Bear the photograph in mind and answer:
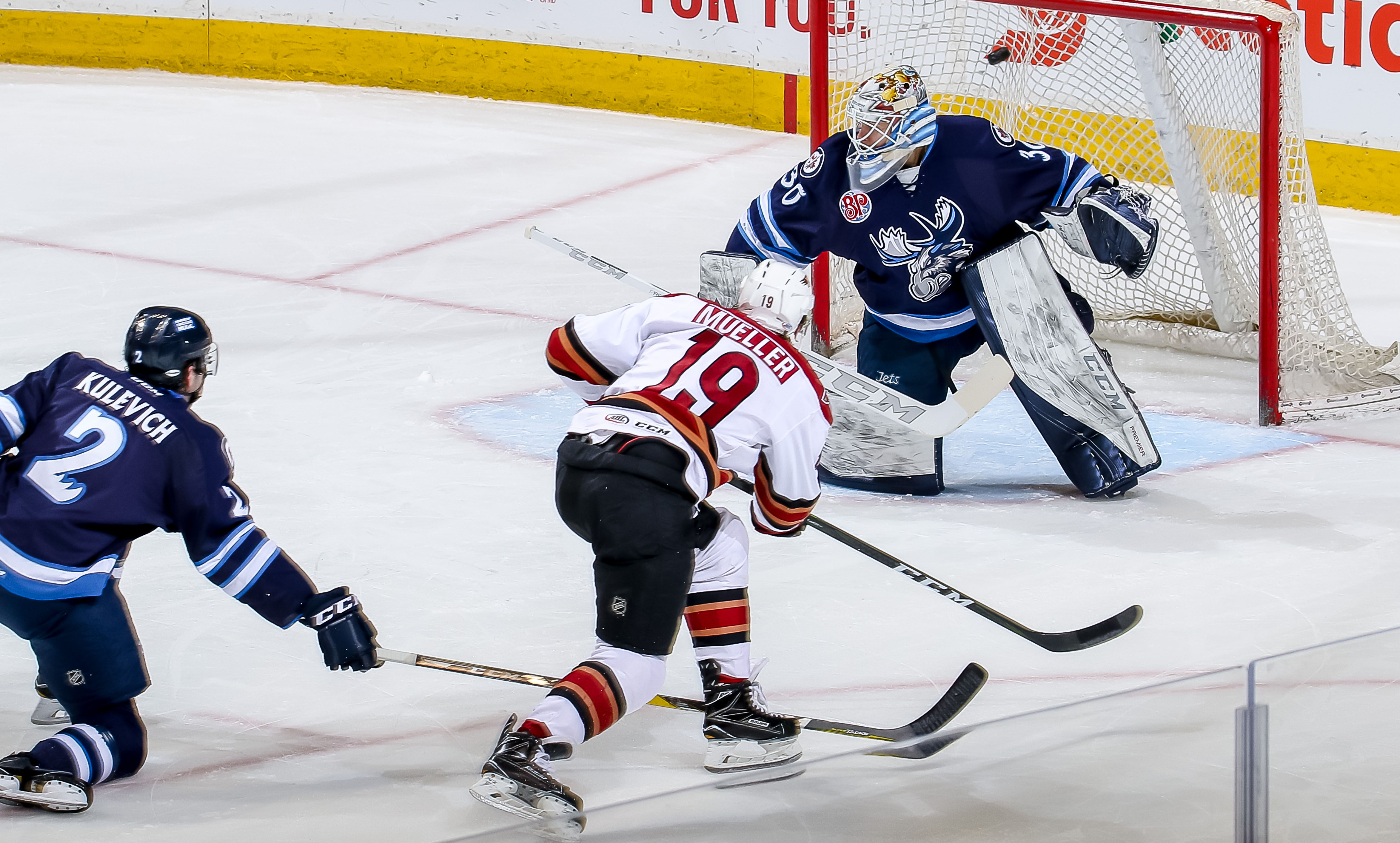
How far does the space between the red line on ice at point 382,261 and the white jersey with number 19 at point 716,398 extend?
2.80 meters

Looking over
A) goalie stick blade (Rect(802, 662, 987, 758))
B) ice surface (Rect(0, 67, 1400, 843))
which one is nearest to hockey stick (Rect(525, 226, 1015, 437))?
ice surface (Rect(0, 67, 1400, 843))

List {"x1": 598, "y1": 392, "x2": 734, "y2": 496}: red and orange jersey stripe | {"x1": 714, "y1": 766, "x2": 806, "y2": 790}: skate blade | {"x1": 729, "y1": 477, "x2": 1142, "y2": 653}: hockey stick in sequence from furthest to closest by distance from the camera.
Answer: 1. {"x1": 729, "y1": 477, "x2": 1142, "y2": 653}: hockey stick
2. {"x1": 598, "y1": 392, "x2": 734, "y2": 496}: red and orange jersey stripe
3. {"x1": 714, "y1": 766, "x2": 806, "y2": 790}: skate blade

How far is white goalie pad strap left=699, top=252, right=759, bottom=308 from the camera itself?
13.4 feet

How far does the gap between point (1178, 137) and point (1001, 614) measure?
7.42ft

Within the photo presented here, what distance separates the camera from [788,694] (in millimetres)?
3043

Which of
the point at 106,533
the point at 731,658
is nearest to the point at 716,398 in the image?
the point at 731,658

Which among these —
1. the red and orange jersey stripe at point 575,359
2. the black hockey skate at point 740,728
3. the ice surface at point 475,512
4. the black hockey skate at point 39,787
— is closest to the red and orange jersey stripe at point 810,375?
the red and orange jersey stripe at point 575,359

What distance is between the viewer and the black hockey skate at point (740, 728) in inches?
107

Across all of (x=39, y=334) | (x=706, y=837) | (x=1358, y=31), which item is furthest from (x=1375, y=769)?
(x=1358, y=31)

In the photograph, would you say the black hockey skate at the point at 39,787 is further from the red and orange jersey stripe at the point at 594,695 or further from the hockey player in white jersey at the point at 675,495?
the red and orange jersey stripe at the point at 594,695

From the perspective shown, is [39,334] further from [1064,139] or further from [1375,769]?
[1375,769]

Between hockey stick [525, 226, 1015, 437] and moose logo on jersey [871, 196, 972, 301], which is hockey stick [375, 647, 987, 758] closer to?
hockey stick [525, 226, 1015, 437]

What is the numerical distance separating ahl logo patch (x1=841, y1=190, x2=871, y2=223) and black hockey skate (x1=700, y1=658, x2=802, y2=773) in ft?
5.13

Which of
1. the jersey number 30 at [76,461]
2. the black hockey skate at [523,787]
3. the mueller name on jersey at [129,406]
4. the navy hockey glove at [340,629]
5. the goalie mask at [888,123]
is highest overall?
the goalie mask at [888,123]
